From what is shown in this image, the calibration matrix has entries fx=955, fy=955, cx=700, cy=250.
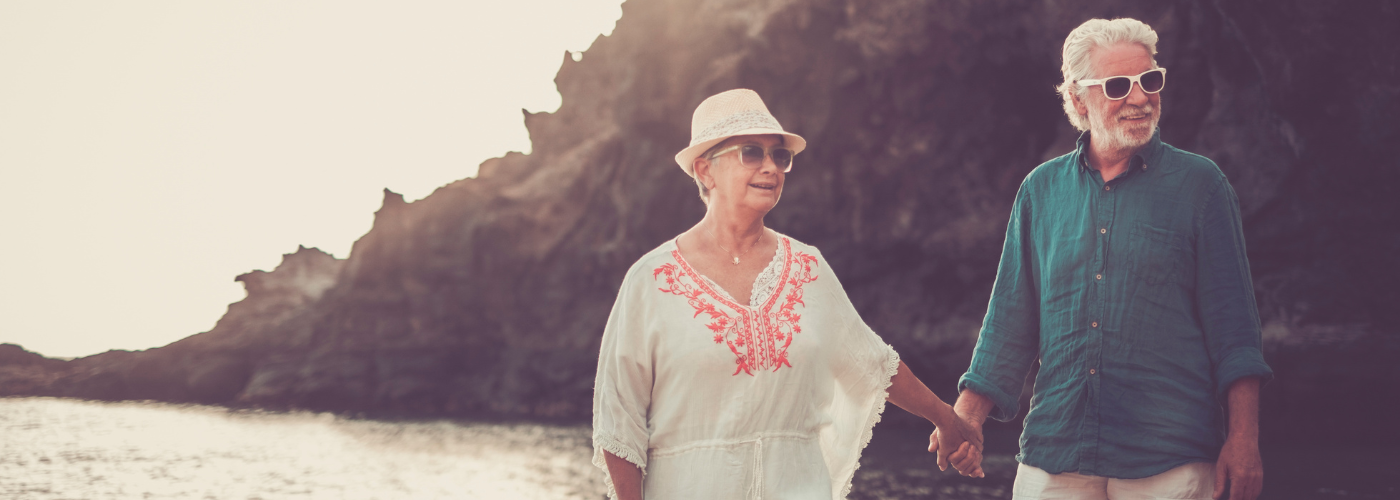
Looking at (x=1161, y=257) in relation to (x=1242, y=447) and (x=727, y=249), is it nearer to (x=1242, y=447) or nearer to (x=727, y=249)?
(x=1242, y=447)

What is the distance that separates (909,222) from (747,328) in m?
30.4

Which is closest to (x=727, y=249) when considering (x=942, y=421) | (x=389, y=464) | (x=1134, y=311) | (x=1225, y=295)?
(x=942, y=421)

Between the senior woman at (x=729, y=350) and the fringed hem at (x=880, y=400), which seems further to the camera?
the fringed hem at (x=880, y=400)

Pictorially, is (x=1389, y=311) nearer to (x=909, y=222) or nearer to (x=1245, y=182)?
(x=1245, y=182)

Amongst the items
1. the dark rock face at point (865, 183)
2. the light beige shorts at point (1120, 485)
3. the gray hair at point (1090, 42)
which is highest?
the dark rock face at point (865, 183)

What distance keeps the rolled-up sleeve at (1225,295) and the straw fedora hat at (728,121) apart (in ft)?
4.39

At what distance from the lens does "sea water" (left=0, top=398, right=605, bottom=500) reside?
28.7m

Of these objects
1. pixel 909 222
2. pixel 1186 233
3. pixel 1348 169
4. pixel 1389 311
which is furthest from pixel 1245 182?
pixel 1186 233

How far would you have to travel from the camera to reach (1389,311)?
24.1m

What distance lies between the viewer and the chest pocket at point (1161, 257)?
3068 millimetres

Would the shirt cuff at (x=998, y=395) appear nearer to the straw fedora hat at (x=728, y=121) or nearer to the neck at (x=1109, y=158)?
the neck at (x=1109, y=158)

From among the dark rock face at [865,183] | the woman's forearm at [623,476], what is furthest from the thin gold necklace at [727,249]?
the dark rock face at [865,183]

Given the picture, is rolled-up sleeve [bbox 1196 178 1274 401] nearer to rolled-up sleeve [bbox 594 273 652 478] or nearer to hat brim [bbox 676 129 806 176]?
hat brim [bbox 676 129 806 176]

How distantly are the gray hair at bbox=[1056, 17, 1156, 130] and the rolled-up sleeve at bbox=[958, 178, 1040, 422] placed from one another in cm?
39
